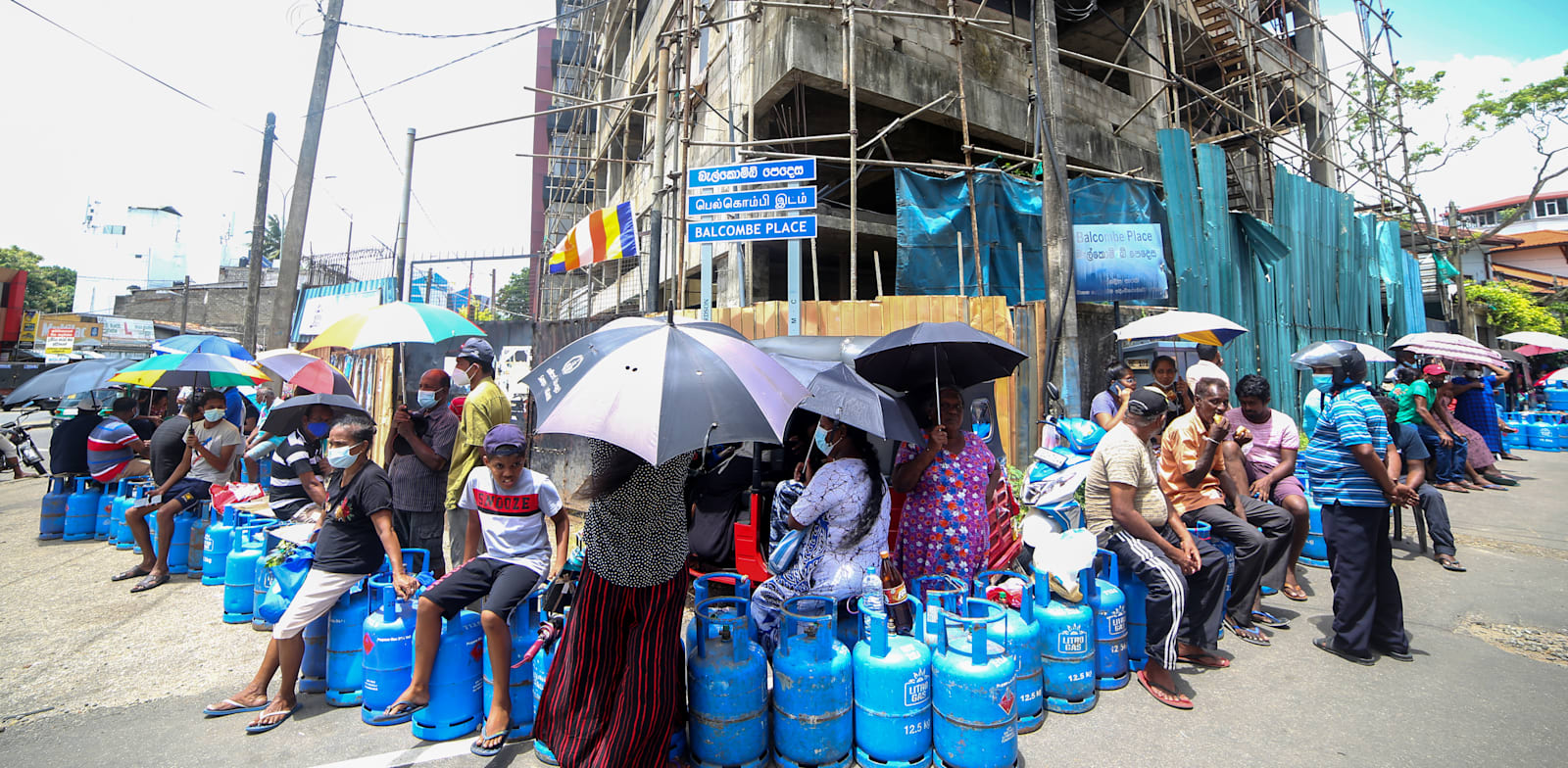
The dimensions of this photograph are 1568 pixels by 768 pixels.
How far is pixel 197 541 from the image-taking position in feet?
19.4

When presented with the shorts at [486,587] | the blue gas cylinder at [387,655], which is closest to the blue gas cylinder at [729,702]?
the shorts at [486,587]

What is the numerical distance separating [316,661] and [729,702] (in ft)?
8.60

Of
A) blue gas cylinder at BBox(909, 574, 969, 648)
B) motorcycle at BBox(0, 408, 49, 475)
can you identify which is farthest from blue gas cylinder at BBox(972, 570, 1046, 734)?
motorcycle at BBox(0, 408, 49, 475)

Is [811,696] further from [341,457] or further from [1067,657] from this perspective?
[341,457]

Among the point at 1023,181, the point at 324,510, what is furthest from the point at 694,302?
the point at 324,510

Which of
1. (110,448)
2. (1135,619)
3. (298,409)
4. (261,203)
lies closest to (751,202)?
(298,409)

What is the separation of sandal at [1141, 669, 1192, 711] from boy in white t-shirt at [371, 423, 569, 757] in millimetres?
3278

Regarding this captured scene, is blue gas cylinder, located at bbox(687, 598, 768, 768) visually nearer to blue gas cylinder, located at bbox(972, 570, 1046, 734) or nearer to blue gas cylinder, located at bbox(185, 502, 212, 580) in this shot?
blue gas cylinder, located at bbox(972, 570, 1046, 734)

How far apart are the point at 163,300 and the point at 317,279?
748 inches

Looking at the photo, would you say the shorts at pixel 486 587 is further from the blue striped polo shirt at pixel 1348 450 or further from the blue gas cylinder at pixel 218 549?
the blue striped polo shirt at pixel 1348 450

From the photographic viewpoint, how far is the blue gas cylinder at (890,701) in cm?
287

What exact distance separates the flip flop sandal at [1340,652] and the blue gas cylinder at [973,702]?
2807 millimetres

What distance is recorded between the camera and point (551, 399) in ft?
8.57

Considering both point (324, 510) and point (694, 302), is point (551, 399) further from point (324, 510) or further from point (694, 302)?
point (694, 302)
